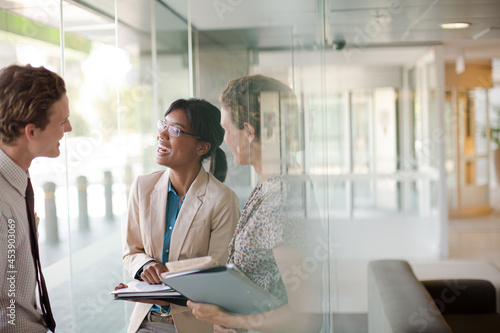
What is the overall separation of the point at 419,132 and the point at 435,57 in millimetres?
2068

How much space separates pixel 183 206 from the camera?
62.5 inches

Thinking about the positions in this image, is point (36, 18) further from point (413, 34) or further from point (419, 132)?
point (419, 132)

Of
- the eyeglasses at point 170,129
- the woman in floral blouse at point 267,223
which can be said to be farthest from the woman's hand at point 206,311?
the eyeglasses at point 170,129

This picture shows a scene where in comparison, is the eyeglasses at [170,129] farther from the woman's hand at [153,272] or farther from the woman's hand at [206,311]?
the woman's hand at [206,311]

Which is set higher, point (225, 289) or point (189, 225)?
point (189, 225)

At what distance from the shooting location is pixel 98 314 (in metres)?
1.81

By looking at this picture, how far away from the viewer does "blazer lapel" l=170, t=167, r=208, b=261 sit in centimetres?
157

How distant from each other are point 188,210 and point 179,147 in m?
0.20

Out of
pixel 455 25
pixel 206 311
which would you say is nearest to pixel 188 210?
pixel 206 311

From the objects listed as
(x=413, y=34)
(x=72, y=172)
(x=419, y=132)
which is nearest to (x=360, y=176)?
(x=419, y=132)

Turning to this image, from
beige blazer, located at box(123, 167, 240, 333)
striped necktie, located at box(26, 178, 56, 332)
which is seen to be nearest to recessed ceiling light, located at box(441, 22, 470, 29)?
beige blazer, located at box(123, 167, 240, 333)

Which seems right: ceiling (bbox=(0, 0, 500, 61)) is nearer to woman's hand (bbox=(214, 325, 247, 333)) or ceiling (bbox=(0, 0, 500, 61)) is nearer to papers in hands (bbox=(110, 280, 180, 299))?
papers in hands (bbox=(110, 280, 180, 299))

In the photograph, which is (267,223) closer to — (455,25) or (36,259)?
(36,259)

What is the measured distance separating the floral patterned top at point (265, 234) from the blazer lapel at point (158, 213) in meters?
0.23
